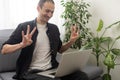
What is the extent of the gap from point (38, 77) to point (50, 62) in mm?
279

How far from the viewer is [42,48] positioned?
6.85 ft

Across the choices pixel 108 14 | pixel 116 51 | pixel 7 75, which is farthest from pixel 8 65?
pixel 108 14

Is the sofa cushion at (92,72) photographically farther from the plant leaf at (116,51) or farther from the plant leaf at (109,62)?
the plant leaf at (116,51)

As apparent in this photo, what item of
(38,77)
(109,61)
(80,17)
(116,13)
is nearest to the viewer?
(38,77)

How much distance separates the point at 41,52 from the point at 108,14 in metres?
1.37

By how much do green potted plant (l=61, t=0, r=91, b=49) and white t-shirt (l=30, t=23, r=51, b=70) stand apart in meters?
1.05

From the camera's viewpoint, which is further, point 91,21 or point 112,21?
point 91,21

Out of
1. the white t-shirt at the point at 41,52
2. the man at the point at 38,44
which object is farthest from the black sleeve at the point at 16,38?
the white t-shirt at the point at 41,52

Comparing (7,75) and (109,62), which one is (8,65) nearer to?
(7,75)

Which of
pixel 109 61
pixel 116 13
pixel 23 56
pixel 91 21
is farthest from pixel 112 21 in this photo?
pixel 23 56

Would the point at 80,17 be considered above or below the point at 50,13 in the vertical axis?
below

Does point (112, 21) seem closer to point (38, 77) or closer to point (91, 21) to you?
point (91, 21)

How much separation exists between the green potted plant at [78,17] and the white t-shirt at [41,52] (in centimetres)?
105

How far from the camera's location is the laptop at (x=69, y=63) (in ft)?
5.75
